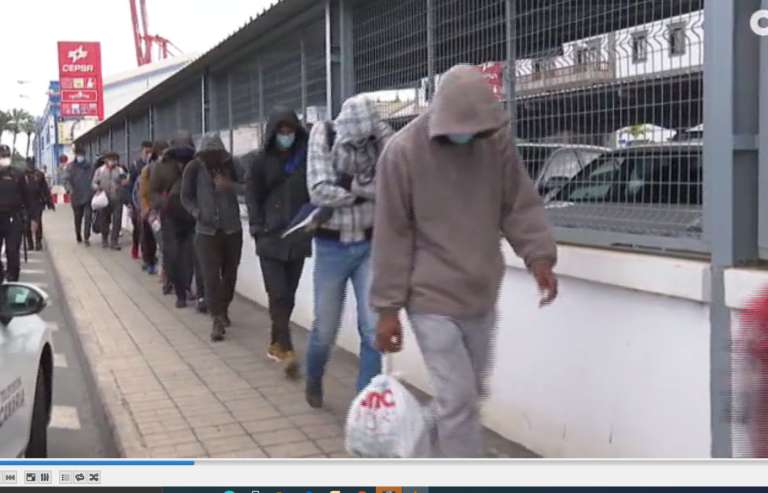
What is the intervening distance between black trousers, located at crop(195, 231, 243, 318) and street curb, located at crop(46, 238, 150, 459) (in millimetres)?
952

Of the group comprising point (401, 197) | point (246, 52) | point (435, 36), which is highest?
point (246, 52)

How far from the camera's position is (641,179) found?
3.59 metres

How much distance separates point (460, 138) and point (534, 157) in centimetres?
132

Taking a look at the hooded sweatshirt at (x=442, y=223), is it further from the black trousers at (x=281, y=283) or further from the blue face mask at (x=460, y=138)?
the black trousers at (x=281, y=283)

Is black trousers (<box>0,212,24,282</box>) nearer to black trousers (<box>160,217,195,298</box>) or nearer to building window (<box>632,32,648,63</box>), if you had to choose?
black trousers (<box>160,217,195,298</box>)

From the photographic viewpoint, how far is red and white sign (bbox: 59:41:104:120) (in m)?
18.7

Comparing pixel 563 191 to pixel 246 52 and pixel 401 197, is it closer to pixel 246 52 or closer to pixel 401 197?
pixel 401 197

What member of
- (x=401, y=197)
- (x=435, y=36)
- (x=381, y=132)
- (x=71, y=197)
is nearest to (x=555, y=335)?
(x=401, y=197)

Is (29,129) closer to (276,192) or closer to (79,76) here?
(79,76)

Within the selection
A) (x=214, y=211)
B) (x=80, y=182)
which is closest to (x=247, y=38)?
(x=214, y=211)

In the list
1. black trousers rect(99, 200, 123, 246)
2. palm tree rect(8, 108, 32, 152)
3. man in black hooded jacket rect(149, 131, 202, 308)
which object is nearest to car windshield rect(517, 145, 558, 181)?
man in black hooded jacket rect(149, 131, 202, 308)

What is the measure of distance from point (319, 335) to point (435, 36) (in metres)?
1.84

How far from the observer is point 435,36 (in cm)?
516

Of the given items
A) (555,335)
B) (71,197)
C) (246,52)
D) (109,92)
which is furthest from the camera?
(109,92)
